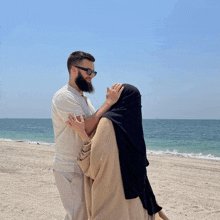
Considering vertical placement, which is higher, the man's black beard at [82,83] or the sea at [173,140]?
the man's black beard at [82,83]

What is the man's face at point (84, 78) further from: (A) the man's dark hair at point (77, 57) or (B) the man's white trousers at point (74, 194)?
(B) the man's white trousers at point (74, 194)

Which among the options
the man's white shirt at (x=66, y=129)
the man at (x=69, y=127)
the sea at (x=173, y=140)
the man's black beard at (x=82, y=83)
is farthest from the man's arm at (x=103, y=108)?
the sea at (x=173, y=140)

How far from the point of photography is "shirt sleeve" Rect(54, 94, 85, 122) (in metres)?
2.60

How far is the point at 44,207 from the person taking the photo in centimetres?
514

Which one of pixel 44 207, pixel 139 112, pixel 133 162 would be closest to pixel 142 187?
pixel 133 162

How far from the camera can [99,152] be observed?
2396 millimetres

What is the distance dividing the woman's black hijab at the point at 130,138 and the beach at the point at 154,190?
2.74 meters

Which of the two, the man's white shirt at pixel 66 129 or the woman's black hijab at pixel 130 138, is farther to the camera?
the man's white shirt at pixel 66 129

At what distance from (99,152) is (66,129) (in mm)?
511

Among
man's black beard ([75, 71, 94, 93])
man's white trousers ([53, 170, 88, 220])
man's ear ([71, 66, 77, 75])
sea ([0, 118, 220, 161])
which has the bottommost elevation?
sea ([0, 118, 220, 161])

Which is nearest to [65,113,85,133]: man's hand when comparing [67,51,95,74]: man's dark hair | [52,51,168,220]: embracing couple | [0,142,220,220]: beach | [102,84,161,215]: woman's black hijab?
[52,51,168,220]: embracing couple

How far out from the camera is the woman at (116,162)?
241cm

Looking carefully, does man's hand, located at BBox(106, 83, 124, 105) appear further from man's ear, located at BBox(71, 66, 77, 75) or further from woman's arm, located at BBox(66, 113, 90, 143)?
man's ear, located at BBox(71, 66, 77, 75)

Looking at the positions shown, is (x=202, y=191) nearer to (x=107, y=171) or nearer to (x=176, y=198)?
(x=176, y=198)
